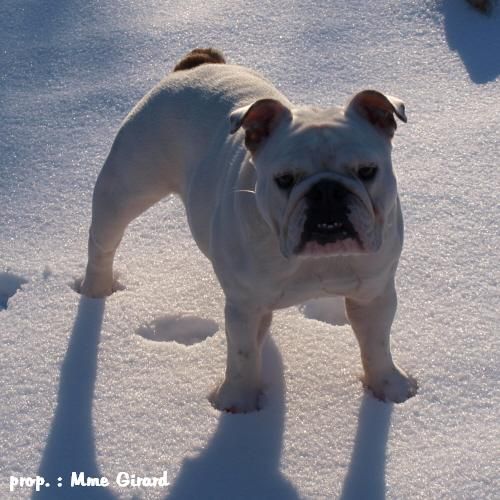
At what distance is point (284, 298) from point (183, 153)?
0.67m

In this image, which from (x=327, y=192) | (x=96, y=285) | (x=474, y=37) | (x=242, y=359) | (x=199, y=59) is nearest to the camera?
(x=327, y=192)

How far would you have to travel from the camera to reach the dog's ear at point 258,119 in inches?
99.0

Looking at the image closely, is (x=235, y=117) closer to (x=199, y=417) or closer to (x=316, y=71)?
(x=199, y=417)

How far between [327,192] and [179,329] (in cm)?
116

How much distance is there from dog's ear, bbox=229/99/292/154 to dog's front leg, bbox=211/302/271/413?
482 millimetres

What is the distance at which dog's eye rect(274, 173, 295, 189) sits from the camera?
95.3 inches

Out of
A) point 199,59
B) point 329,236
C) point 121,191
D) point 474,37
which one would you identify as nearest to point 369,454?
point 329,236

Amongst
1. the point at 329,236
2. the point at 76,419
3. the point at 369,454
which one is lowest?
the point at 76,419

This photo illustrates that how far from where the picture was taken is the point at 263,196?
247 centimetres

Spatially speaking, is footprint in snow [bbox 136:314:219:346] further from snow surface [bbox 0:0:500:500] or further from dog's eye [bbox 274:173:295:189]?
dog's eye [bbox 274:173:295:189]

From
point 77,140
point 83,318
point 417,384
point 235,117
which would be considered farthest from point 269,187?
point 77,140

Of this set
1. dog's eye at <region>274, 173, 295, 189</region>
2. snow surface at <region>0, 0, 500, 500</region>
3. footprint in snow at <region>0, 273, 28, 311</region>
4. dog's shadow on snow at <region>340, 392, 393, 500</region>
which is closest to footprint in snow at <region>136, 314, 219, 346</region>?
snow surface at <region>0, 0, 500, 500</region>

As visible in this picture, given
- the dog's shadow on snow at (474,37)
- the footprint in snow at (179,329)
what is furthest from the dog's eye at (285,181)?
the dog's shadow on snow at (474,37)

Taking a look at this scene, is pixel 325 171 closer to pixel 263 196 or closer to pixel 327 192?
pixel 327 192
